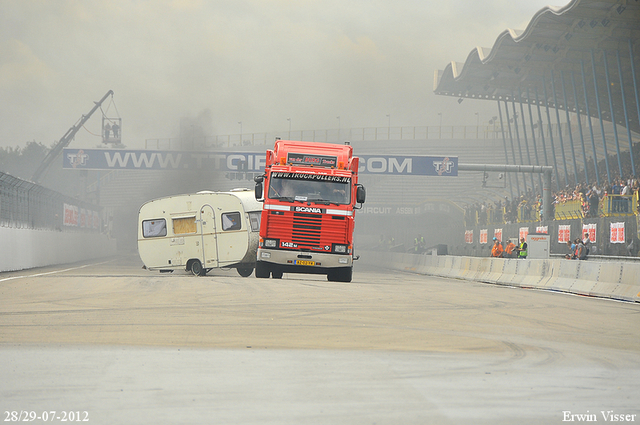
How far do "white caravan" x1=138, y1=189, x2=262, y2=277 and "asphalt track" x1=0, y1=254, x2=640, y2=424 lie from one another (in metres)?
8.86

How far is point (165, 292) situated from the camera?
15.5 metres

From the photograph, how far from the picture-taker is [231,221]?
925 inches

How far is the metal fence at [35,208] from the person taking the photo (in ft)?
93.9

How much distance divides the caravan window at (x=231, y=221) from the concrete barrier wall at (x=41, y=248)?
7880 mm

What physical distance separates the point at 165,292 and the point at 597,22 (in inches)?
1462

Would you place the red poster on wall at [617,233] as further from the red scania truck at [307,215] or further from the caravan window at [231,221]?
the caravan window at [231,221]

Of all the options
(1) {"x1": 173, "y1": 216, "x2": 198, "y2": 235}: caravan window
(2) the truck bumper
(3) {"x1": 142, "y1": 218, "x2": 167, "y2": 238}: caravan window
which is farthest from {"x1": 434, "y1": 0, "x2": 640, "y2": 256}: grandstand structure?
(3) {"x1": 142, "y1": 218, "x2": 167, "y2": 238}: caravan window

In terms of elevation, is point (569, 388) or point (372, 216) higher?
point (372, 216)

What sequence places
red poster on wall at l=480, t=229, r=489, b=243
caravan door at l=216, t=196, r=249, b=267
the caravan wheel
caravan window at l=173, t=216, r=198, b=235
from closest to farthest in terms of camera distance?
caravan door at l=216, t=196, r=249, b=267 < caravan window at l=173, t=216, r=198, b=235 < the caravan wheel < red poster on wall at l=480, t=229, r=489, b=243

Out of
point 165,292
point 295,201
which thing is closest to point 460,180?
point 295,201

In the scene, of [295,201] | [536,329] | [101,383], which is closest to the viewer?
[101,383]

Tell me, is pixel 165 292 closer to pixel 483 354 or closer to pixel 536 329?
pixel 536 329

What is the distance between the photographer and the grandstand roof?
44531 mm

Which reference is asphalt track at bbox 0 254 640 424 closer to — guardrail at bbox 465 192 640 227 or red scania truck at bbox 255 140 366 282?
red scania truck at bbox 255 140 366 282
